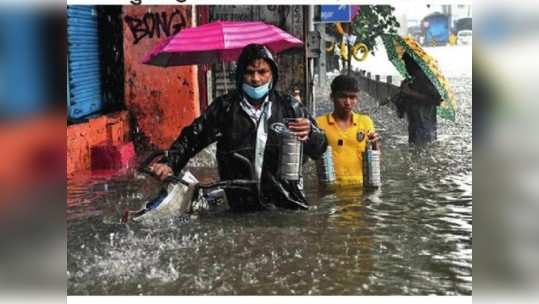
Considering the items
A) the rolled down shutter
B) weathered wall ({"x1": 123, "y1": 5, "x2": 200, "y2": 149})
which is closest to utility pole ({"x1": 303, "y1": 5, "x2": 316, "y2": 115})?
weathered wall ({"x1": 123, "y1": 5, "x2": 200, "y2": 149})

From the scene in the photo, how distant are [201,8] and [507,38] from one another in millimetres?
2514

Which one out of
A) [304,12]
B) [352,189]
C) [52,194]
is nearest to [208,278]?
[52,194]

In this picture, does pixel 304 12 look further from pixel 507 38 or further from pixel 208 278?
pixel 208 278

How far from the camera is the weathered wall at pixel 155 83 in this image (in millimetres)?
6879

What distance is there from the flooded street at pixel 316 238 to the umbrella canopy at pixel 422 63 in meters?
0.14

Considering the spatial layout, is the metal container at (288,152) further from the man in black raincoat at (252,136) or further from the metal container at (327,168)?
the metal container at (327,168)

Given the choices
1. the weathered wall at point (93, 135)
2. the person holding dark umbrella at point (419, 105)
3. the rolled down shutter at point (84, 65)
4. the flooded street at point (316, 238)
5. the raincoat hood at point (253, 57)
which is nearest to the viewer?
the flooded street at point (316, 238)

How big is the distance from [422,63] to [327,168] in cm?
125

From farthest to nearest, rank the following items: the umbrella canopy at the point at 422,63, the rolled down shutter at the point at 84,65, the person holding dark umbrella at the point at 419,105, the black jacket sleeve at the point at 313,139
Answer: the rolled down shutter at the point at 84,65 → the person holding dark umbrella at the point at 419,105 → the umbrella canopy at the point at 422,63 → the black jacket sleeve at the point at 313,139

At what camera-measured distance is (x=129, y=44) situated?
7.26 meters

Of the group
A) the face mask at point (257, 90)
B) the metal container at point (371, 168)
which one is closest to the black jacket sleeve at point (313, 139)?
the face mask at point (257, 90)

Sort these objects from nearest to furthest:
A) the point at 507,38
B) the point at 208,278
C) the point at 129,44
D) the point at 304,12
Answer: the point at 208,278 → the point at 507,38 → the point at 304,12 → the point at 129,44

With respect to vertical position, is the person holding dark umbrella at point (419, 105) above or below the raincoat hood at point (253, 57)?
below

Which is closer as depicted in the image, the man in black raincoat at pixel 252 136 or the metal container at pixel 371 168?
the man in black raincoat at pixel 252 136
